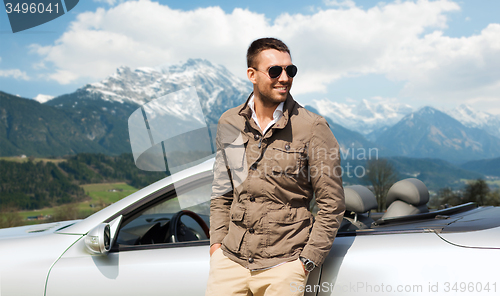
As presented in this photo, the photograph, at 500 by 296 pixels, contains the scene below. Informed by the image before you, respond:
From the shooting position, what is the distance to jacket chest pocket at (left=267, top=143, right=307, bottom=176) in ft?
5.46

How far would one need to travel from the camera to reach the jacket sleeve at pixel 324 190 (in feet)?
5.29

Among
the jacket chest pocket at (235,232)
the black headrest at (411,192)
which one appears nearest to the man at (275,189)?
the jacket chest pocket at (235,232)

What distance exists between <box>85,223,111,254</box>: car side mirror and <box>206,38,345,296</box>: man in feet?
2.06

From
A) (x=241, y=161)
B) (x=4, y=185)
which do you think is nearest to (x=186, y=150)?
(x=241, y=161)

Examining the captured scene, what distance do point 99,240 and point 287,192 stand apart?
42.5 inches

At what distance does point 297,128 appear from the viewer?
1.69 metres

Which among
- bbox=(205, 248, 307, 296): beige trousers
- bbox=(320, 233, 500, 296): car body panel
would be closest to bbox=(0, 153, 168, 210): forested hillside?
bbox=(205, 248, 307, 296): beige trousers

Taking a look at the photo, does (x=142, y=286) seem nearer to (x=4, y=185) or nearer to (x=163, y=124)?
(x=163, y=124)

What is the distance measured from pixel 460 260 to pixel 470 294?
145mm

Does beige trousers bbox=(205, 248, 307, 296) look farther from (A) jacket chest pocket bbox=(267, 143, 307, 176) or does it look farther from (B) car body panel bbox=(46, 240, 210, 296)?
(A) jacket chest pocket bbox=(267, 143, 307, 176)

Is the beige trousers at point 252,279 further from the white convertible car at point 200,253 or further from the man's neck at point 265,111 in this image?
the man's neck at point 265,111

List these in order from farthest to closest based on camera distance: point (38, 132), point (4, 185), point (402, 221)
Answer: point (38, 132), point (4, 185), point (402, 221)

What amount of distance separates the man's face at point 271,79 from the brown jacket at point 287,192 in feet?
0.23

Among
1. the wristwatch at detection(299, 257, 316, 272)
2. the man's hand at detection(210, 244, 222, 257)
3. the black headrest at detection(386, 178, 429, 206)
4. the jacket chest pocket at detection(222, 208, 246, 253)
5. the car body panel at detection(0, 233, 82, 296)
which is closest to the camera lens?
the wristwatch at detection(299, 257, 316, 272)
